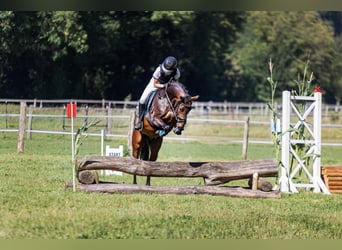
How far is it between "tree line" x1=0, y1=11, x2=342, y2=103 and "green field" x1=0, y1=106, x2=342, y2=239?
796mm

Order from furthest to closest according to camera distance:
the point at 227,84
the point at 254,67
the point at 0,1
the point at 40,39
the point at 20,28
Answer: the point at 254,67
the point at 227,84
the point at 40,39
the point at 20,28
the point at 0,1

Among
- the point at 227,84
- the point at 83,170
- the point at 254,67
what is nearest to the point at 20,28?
the point at 83,170

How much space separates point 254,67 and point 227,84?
191cm

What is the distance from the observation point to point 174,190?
8.90 meters

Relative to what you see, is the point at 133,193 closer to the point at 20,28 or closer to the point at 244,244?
the point at 244,244

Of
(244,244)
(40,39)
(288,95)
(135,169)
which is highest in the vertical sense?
(40,39)

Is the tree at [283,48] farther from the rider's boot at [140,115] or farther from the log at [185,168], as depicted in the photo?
the rider's boot at [140,115]

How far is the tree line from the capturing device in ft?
33.6

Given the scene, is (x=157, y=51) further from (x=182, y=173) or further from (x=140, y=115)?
(x=182, y=173)

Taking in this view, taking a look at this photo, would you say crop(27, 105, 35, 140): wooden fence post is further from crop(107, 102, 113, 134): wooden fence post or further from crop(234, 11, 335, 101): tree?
crop(234, 11, 335, 101): tree

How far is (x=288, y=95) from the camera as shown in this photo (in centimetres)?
972

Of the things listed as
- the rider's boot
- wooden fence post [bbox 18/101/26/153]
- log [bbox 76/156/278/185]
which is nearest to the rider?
the rider's boot

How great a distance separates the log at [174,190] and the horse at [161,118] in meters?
0.52

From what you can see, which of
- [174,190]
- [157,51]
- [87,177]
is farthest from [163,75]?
[157,51]
